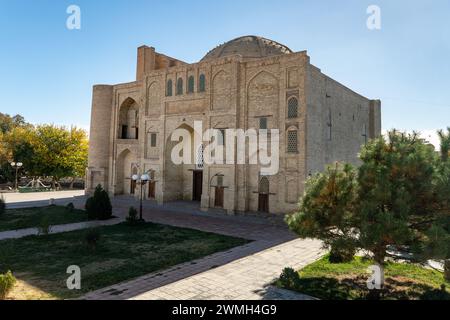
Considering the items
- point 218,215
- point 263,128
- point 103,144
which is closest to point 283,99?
point 263,128

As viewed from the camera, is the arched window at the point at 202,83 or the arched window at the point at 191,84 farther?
the arched window at the point at 191,84

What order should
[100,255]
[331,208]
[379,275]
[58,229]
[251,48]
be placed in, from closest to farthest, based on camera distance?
[331,208], [379,275], [100,255], [58,229], [251,48]

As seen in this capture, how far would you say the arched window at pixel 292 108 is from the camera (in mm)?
16828

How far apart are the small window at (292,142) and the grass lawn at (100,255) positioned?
21.5ft

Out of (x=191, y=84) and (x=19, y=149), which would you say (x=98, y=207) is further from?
(x=19, y=149)

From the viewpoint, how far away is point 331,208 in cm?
684

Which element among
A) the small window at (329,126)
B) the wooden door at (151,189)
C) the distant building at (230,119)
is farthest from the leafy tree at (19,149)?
the small window at (329,126)

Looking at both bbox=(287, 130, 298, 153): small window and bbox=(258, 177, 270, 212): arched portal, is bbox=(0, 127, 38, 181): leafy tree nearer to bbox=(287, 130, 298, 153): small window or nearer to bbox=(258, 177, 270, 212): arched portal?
bbox=(258, 177, 270, 212): arched portal

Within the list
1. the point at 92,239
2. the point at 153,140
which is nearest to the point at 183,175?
the point at 153,140

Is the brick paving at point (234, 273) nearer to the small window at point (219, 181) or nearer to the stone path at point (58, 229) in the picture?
the small window at point (219, 181)

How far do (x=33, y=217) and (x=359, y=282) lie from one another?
51.8ft

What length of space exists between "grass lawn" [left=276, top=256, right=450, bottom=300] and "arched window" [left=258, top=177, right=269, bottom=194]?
322 inches

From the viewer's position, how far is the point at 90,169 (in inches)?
1064

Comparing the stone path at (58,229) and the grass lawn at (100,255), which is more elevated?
the stone path at (58,229)
